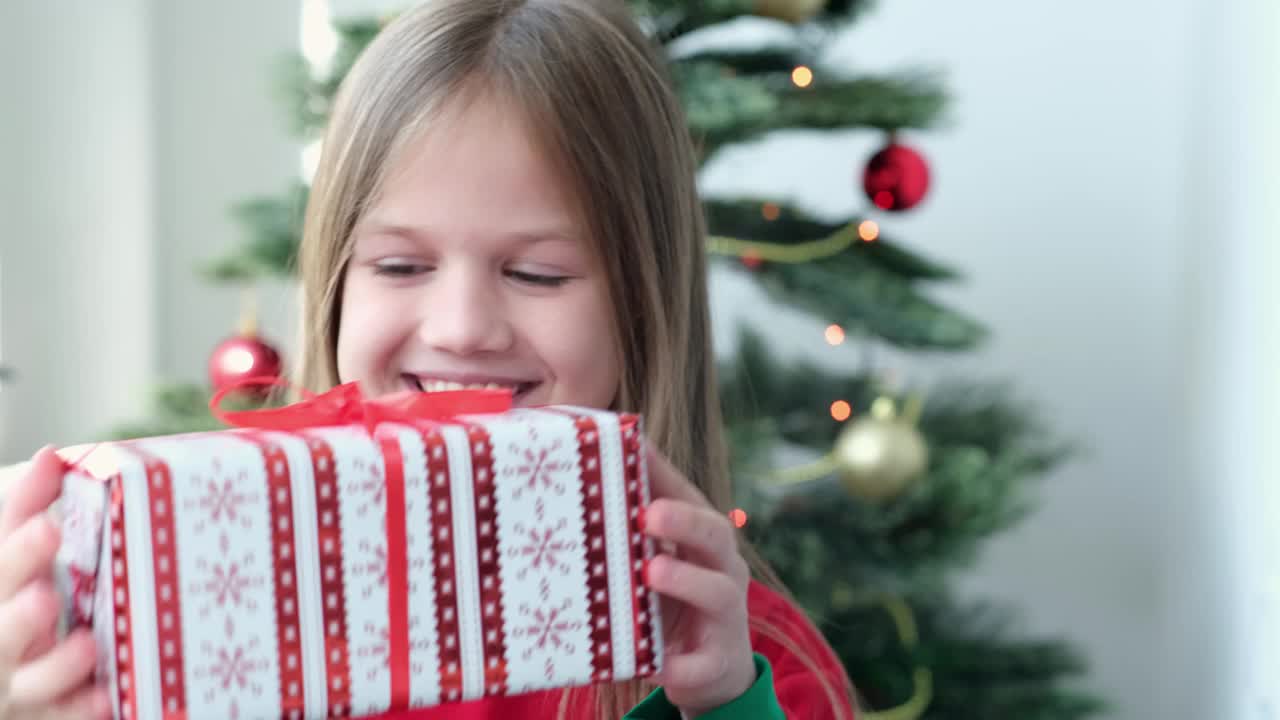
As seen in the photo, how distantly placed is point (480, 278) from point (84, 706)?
36 cm

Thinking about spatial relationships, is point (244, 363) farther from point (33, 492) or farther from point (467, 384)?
point (33, 492)

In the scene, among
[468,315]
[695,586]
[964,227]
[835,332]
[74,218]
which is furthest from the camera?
[964,227]

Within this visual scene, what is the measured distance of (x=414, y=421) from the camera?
0.72 m

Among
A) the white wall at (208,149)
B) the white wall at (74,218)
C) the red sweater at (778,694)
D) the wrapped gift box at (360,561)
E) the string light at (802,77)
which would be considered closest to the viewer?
the wrapped gift box at (360,561)

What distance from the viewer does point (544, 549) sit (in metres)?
0.71

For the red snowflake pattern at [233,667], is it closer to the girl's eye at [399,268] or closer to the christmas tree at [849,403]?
the girl's eye at [399,268]

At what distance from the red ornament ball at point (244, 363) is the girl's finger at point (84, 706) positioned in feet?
3.11

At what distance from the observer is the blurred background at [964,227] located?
84.6 inches

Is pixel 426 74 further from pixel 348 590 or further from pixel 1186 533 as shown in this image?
pixel 1186 533

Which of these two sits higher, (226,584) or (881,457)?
(226,584)

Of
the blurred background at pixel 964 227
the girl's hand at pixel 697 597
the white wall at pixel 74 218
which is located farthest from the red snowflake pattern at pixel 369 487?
the white wall at pixel 74 218

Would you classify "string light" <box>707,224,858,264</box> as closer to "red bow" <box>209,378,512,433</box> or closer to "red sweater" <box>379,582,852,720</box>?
"red sweater" <box>379,582,852,720</box>

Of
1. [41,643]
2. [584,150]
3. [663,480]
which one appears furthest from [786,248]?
[41,643]

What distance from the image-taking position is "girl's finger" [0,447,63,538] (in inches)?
26.9
